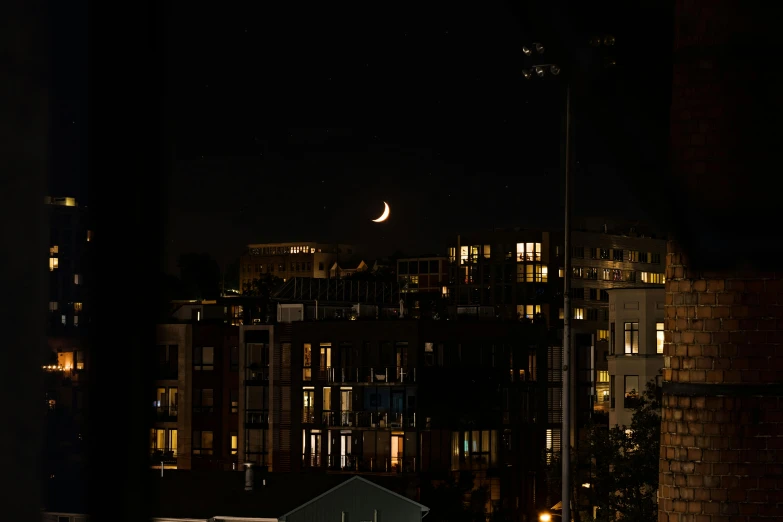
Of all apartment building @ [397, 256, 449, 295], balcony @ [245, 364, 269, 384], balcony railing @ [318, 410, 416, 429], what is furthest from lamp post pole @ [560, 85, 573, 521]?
apartment building @ [397, 256, 449, 295]

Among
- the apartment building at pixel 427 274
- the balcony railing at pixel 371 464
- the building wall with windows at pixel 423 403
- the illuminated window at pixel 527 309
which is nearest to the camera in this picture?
the balcony railing at pixel 371 464

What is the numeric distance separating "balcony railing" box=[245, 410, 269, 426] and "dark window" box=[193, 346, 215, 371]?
352 cm

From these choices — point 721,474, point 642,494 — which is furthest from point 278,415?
point 721,474

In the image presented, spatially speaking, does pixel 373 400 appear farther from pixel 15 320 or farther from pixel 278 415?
pixel 15 320

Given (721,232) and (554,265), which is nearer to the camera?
(721,232)

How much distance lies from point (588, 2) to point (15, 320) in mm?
1168

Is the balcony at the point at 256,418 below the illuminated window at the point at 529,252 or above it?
below

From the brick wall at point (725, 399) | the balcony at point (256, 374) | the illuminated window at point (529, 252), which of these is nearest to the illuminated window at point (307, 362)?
the balcony at point (256, 374)

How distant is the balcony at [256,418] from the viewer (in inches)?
2344

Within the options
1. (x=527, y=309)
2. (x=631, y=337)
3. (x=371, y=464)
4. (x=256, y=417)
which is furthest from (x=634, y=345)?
(x=527, y=309)

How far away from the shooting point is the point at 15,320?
1.29 metres

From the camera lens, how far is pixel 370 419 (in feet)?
177

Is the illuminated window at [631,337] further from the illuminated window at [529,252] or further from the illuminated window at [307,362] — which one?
the illuminated window at [529,252]

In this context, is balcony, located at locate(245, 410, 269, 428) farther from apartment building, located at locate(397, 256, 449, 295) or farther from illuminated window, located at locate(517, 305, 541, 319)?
apartment building, located at locate(397, 256, 449, 295)
